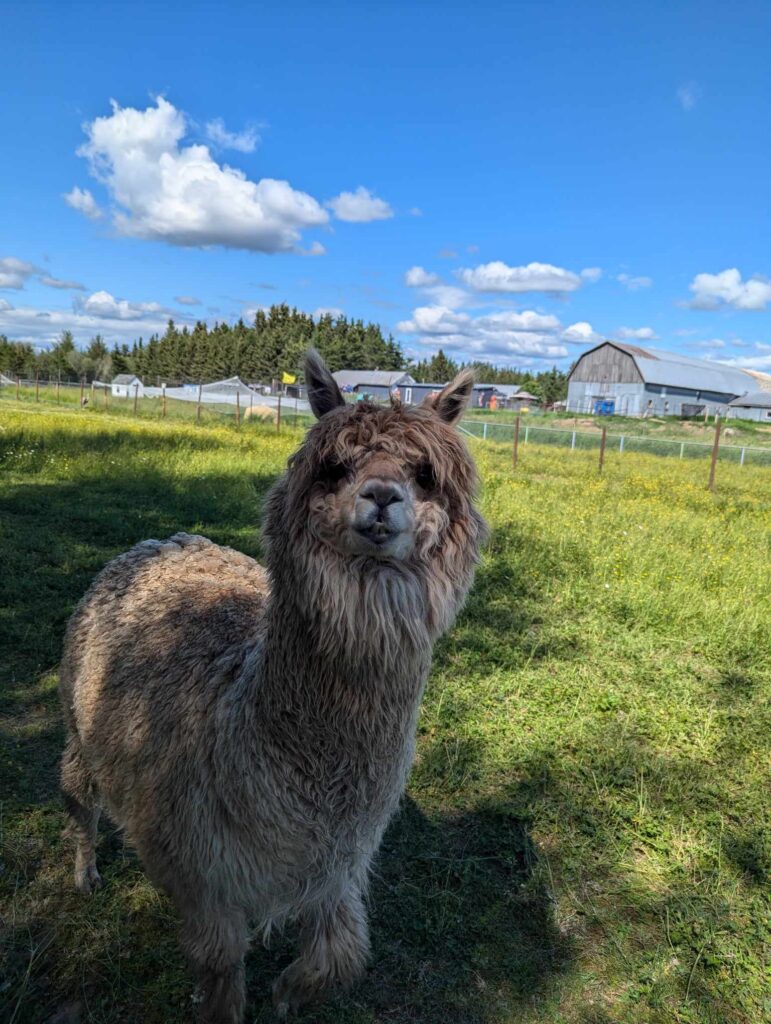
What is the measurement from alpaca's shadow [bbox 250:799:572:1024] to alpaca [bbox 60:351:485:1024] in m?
0.33

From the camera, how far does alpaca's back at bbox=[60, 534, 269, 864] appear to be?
229cm

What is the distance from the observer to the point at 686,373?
61.4m

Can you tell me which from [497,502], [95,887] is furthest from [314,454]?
[497,502]

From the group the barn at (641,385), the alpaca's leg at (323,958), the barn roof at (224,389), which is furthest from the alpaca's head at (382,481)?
the barn at (641,385)

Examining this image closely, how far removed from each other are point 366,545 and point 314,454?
1.12 ft

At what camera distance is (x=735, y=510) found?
11562 millimetres

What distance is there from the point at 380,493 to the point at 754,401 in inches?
2754

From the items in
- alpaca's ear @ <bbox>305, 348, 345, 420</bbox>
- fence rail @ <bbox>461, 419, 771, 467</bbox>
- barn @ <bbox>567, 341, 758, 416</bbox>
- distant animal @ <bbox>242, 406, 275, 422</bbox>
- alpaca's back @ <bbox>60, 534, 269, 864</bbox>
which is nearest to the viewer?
alpaca's ear @ <bbox>305, 348, 345, 420</bbox>

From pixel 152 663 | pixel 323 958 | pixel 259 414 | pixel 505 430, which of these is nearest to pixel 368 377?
pixel 259 414

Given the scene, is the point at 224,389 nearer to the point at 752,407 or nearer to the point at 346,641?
the point at 752,407

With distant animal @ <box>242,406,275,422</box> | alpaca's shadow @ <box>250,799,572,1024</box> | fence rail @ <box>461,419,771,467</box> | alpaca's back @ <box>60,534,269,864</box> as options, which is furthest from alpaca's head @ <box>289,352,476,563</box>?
distant animal @ <box>242,406,275,422</box>

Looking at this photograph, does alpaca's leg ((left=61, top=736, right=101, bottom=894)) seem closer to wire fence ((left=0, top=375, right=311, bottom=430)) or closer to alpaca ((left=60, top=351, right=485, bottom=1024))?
alpaca ((left=60, top=351, right=485, bottom=1024))

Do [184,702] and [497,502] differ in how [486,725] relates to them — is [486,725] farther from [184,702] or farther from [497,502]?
[497,502]

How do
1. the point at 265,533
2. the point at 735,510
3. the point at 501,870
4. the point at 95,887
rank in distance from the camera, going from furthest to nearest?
the point at 735,510 < the point at 501,870 < the point at 95,887 < the point at 265,533
